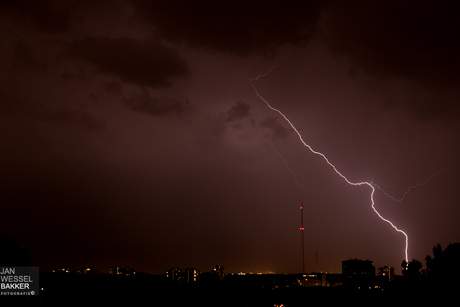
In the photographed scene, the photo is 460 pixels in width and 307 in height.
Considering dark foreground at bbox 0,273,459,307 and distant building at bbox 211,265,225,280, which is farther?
distant building at bbox 211,265,225,280

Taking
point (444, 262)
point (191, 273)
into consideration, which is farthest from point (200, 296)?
point (191, 273)

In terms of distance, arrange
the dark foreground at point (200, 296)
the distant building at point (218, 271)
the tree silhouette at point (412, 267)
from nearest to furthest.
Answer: the dark foreground at point (200, 296) < the tree silhouette at point (412, 267) < the distant building at point (218, 271)

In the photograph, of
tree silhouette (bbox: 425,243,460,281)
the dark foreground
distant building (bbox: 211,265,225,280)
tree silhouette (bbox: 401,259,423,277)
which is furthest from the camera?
distant building (bbox: 211,265,225,280)

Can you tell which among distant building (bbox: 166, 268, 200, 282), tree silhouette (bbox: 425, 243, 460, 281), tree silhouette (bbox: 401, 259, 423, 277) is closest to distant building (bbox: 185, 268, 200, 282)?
distant building (bbox: 166, 268, 200, 282)

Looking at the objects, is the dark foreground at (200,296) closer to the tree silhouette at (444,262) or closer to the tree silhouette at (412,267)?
the tree silhouette at (444,262)

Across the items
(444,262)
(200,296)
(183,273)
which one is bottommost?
(183,273)

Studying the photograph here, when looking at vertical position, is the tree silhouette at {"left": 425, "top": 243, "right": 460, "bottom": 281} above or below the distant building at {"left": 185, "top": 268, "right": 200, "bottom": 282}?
above

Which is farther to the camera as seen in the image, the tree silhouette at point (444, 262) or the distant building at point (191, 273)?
the distant building at point (191, 273)

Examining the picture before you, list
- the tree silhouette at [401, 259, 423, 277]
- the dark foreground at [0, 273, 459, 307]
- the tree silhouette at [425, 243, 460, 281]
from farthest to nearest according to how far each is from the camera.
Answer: the tree silhouette at [401, 259, 423, 277] < the tree silhouette at [425, 243, 460, 281] < the dark foreground at [0, 273, 459, 307]

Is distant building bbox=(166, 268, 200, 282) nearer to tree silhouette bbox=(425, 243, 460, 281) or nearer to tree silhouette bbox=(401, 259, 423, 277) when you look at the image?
tree silhouette bbox=(401, 259, 423, 277)

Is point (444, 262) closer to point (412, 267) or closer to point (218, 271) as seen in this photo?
point (412, 267)

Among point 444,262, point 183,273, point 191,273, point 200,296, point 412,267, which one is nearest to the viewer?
point 200,296

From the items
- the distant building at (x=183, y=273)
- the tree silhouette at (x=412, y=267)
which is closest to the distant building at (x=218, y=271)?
the distant building at (x=183, y=273)

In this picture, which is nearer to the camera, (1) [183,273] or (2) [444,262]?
(2) [444,262]
